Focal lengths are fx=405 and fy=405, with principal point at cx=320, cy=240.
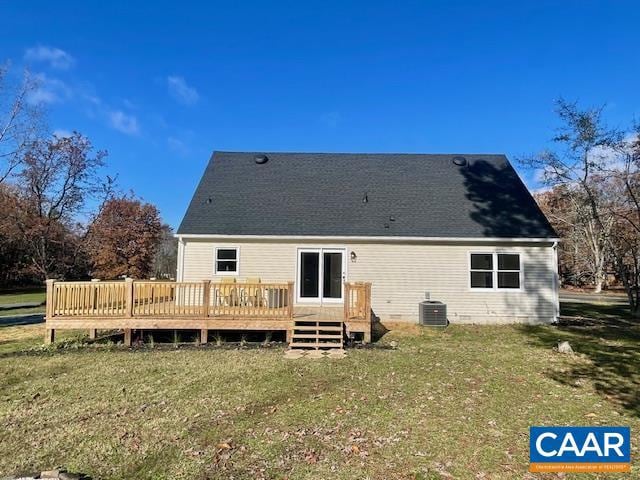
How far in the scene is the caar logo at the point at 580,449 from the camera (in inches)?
164

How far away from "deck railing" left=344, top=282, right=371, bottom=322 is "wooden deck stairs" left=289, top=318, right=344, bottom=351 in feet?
1.51

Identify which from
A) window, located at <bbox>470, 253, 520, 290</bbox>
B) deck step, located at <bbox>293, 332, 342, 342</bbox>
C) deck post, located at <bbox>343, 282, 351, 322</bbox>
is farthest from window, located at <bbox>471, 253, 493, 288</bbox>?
deck step, located at <bbox>293, 332, 342, 342</bbox>

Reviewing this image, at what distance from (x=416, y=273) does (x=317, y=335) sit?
486 centimetres

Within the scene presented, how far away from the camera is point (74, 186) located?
21.4m

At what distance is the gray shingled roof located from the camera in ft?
44.1

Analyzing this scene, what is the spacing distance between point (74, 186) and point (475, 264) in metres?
20.2

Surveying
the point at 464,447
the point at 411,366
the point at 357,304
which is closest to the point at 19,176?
the point at 357,304

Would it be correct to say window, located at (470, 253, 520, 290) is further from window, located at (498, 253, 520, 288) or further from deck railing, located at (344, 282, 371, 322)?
deck railing, located at (344, 282, 371, 322)

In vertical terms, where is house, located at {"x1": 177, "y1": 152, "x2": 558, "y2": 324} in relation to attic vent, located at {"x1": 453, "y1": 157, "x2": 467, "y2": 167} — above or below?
below

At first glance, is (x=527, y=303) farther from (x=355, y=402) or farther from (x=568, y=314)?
(x=355, y=402)

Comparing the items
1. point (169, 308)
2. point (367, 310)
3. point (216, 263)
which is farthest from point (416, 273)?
point (169, 308)

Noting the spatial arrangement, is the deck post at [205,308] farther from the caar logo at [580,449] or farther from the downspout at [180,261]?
the caar logo at [580,449]

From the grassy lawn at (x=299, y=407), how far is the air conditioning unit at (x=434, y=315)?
2.34 metres

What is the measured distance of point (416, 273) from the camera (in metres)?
13.2
